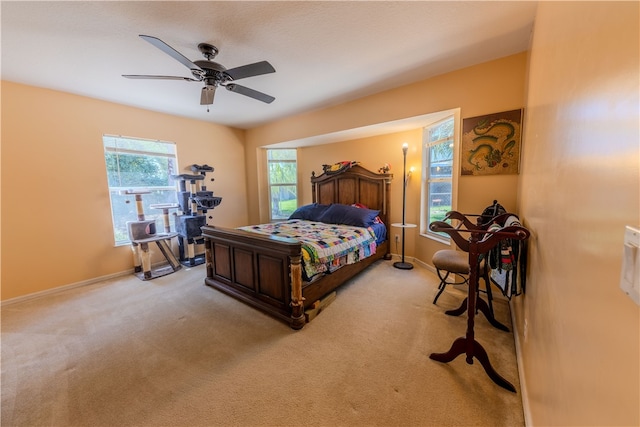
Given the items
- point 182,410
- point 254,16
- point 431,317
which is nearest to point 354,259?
point 431,317

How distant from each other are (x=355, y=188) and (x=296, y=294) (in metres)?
2.67

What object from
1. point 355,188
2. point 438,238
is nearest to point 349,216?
point 355,188

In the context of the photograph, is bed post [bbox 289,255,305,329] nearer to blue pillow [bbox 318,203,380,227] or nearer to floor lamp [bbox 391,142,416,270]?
blue pillow [bbox 318,203,380,227]

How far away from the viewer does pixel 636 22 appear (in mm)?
476

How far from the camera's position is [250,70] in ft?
6.95

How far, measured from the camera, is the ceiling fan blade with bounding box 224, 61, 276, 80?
2041 mm

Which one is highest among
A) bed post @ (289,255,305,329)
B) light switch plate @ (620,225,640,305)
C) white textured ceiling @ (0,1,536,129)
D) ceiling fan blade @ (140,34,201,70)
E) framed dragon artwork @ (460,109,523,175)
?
white textured ceiling @ (0,1,536,129)

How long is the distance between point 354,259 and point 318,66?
2393 millimetres

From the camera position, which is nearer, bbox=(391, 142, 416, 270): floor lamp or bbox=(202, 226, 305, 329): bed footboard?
bbox=(202, 226, 305, 329): bed footboard

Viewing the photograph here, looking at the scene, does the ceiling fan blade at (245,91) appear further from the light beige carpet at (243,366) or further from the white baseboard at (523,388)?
the white baseboard at (523,388)

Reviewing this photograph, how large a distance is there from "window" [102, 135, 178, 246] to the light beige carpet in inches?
58.7

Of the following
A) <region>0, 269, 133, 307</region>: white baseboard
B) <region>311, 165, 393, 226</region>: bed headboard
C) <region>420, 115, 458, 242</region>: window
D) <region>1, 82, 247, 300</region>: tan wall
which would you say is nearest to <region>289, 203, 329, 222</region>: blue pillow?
<region>311, 165, 393, 226</region>: bed headboard

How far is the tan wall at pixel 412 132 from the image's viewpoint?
102 inches

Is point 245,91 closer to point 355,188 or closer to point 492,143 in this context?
point 355,188
